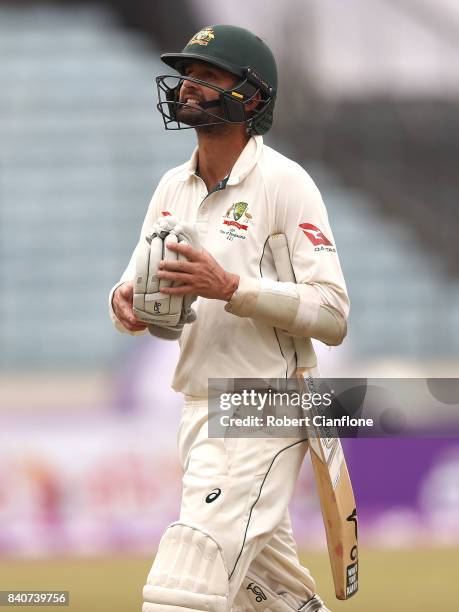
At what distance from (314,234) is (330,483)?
798 millimetres

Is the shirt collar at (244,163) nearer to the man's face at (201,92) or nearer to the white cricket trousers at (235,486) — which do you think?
the man's face at (201,92)

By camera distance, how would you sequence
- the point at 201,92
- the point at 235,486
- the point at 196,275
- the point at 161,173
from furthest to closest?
the point at 161,173 < the point at 201,92 < the point at 235,486 < the point at 196,275

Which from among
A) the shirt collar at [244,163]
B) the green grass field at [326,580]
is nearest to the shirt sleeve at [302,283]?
the shirt collar at [244,163]

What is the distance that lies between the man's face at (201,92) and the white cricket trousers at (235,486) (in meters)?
0.92

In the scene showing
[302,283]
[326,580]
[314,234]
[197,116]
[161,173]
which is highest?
[197,116]

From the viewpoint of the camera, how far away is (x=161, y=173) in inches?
691

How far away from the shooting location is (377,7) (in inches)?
672

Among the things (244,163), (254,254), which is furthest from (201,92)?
(254,254)

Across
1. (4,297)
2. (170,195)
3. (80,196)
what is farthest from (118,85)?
(170,195)

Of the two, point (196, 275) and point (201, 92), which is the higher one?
point (201, 92)

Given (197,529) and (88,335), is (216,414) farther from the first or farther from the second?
(88,335)

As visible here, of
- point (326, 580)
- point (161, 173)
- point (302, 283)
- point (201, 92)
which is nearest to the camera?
point (302, 283)

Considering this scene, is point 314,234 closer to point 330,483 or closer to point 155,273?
point 155,273

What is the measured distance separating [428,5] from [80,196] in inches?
213
